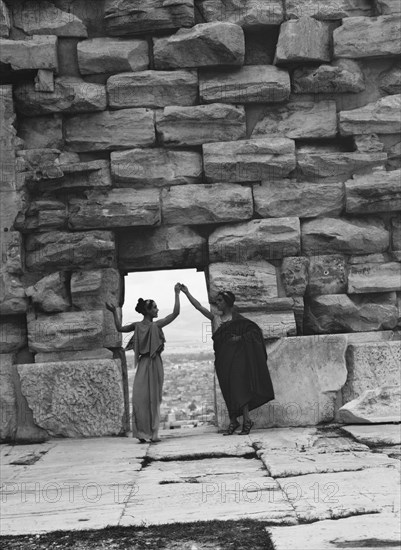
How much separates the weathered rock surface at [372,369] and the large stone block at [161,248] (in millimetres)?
1848

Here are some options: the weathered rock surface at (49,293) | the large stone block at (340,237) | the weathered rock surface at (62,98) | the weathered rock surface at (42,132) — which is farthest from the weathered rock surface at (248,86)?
the weathered rock surface at (49,293)

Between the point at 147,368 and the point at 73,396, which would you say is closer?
the point at 147,368

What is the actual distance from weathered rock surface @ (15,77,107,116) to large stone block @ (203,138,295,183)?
1.21 meters

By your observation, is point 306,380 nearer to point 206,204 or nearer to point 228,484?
point 206,204

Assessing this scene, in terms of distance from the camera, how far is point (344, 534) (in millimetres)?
3811

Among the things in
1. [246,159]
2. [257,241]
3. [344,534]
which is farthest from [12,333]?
[344,534]

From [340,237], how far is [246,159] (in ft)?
4.05

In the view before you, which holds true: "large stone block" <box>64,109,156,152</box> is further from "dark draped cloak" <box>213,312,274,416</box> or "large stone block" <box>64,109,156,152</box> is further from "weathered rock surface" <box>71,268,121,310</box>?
"dark draped cloak" <box>213,312,274,416</box>

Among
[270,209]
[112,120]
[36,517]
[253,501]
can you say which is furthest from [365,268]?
[36,517]

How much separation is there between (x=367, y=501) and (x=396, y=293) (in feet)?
15.2

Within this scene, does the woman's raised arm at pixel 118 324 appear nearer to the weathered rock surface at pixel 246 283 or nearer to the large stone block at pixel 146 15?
the weathered rock surface at pixel 246 283

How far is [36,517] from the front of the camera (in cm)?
456

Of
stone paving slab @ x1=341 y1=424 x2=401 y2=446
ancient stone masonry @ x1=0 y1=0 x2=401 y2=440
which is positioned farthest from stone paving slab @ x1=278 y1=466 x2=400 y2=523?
ancient stone masonry @ x1=0 y1=0 x2=401 y2=440

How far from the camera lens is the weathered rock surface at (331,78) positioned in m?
8.80
